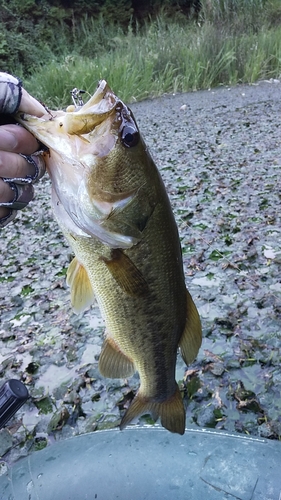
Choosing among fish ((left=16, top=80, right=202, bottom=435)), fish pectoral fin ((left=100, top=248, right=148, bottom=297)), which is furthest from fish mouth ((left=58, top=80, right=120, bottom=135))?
fish pectoral fin ((left=100, top=248, right=148, bottom=297))

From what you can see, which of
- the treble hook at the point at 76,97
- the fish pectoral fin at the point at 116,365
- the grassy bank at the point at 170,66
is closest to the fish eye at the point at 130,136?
the treble hook at the point at 76,97

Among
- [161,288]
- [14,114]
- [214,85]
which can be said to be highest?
[14,114]

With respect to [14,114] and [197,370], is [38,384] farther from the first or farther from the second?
[14,114]

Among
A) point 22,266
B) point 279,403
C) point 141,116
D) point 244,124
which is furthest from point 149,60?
point 279,403

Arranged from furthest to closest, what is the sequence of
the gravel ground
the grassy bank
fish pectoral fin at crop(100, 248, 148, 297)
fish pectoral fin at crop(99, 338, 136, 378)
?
the grassy bank
the gravel ground
fish pectoral fin at crop(99, 338, 136, 378)
fish pectoral fin at crop(100, 248, 148, 297)

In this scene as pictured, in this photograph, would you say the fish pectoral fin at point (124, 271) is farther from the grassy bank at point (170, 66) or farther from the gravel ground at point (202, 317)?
the grassy bank at point (170, 66)

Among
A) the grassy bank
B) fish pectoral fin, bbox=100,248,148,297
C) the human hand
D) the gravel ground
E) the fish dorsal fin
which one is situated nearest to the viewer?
the human hand

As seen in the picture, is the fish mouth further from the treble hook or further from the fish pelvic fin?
the fish pelvic fin

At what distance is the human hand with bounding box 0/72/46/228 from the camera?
1.44 m

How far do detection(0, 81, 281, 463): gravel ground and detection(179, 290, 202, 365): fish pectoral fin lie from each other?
0.80 m

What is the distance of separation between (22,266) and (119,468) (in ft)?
8.22

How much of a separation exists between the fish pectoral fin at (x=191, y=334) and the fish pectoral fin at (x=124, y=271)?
0.25m

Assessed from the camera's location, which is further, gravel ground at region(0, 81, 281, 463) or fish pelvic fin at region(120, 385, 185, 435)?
gravel ground at region(0, 81, 281, 463)

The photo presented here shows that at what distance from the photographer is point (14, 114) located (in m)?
1.48
